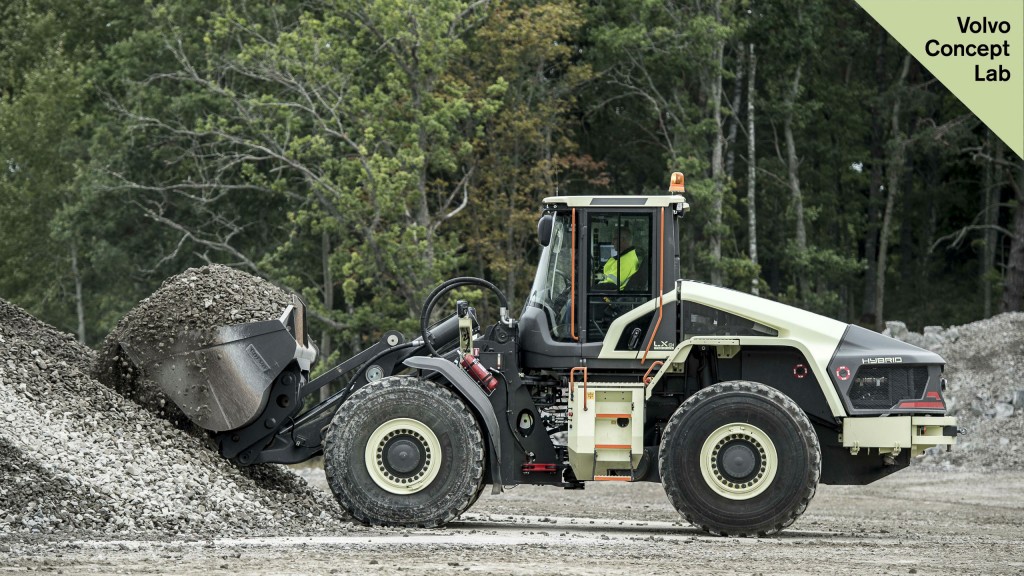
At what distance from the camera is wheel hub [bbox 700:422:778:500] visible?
11344 mm

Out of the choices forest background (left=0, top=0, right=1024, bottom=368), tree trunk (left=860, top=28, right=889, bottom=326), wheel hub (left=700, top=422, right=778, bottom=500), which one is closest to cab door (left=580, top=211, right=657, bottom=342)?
wheel hub (left=700, top=422, right=778, bottom=500)

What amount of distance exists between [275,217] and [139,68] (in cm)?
579

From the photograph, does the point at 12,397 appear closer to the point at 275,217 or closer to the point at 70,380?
the point at 70,380

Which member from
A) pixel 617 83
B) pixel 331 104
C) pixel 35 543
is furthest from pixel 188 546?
pixel 617 83

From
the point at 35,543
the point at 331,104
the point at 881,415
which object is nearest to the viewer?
the point at 35,543

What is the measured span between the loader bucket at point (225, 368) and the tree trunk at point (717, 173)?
21794mm

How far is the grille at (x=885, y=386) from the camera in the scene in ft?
37.8

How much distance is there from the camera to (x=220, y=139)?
31.3 metres

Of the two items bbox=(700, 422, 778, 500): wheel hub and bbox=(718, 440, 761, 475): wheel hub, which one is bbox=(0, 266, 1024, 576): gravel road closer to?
bbox=(700, 422, 778, 500): wheel hub

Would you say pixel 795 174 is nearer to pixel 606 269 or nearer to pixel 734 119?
pixel 734 119

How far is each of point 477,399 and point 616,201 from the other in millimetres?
2056

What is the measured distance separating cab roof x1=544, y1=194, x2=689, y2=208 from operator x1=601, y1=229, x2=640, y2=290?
238mm

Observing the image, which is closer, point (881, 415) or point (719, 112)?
point (881, 415)

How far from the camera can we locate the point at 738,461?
1138cm
